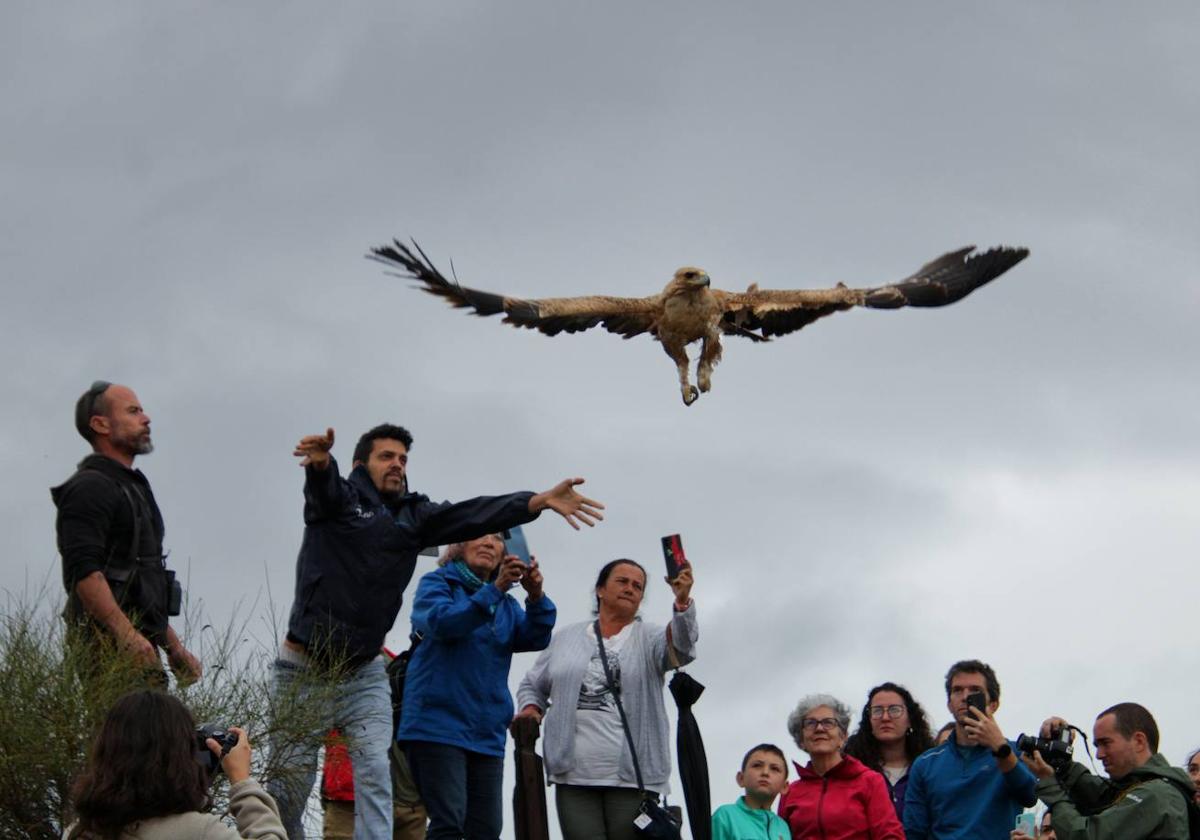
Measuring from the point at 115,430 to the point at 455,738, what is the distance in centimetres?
206

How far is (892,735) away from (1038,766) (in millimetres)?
1348

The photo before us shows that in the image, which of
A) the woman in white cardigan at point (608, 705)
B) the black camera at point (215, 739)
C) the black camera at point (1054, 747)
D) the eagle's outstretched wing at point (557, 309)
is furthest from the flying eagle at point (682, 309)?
the black camera at point (215, 739)

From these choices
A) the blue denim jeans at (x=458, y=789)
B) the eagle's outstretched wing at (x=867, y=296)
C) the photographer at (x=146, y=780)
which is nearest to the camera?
the photographer at (x=146, y=780)

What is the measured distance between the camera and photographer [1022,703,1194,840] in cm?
687

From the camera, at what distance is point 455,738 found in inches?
305

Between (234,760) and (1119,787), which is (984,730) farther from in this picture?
(234,760)

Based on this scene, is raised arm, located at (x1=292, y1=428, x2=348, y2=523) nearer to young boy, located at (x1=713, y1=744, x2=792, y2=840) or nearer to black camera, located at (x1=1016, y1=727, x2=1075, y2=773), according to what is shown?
young boy, located at (x1=713, y1=744, x2=792, y2=840)

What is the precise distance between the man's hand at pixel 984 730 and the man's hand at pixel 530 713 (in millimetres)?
2048

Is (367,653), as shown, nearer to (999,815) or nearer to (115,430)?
(115,430)

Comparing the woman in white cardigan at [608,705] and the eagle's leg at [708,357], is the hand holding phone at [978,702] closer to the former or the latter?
the woman in white cardigan at [608,705]

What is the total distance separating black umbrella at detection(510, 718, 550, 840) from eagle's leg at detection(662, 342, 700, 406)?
2.83 m

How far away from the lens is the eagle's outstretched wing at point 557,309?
11102mm

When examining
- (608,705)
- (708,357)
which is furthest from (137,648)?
(708,357)

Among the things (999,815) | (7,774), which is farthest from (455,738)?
(999,815)
